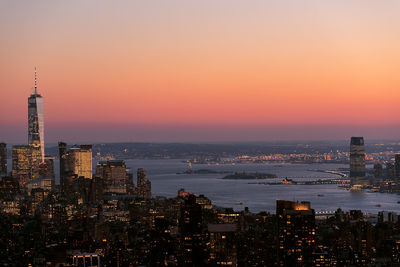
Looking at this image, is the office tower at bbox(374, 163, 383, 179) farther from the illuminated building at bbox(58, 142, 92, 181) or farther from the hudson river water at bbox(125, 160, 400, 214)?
the illuminated building at bbox(58, 142, 92, 181)

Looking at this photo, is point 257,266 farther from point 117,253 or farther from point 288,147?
point 288,147

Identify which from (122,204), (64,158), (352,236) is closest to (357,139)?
(64,158)

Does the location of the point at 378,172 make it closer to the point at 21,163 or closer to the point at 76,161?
the point at 76,161

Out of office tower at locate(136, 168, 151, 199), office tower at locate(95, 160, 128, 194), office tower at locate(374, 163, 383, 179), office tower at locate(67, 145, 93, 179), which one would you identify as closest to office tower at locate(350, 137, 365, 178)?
office tower at locate(374, 163, 383, 179)

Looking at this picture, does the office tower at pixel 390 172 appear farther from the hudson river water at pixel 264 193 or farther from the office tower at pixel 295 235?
the office tower at pixel 295 235

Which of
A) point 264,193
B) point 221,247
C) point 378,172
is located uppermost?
point 378,172

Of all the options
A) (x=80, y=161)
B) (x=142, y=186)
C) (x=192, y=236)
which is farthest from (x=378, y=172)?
(x=192, y=236)
